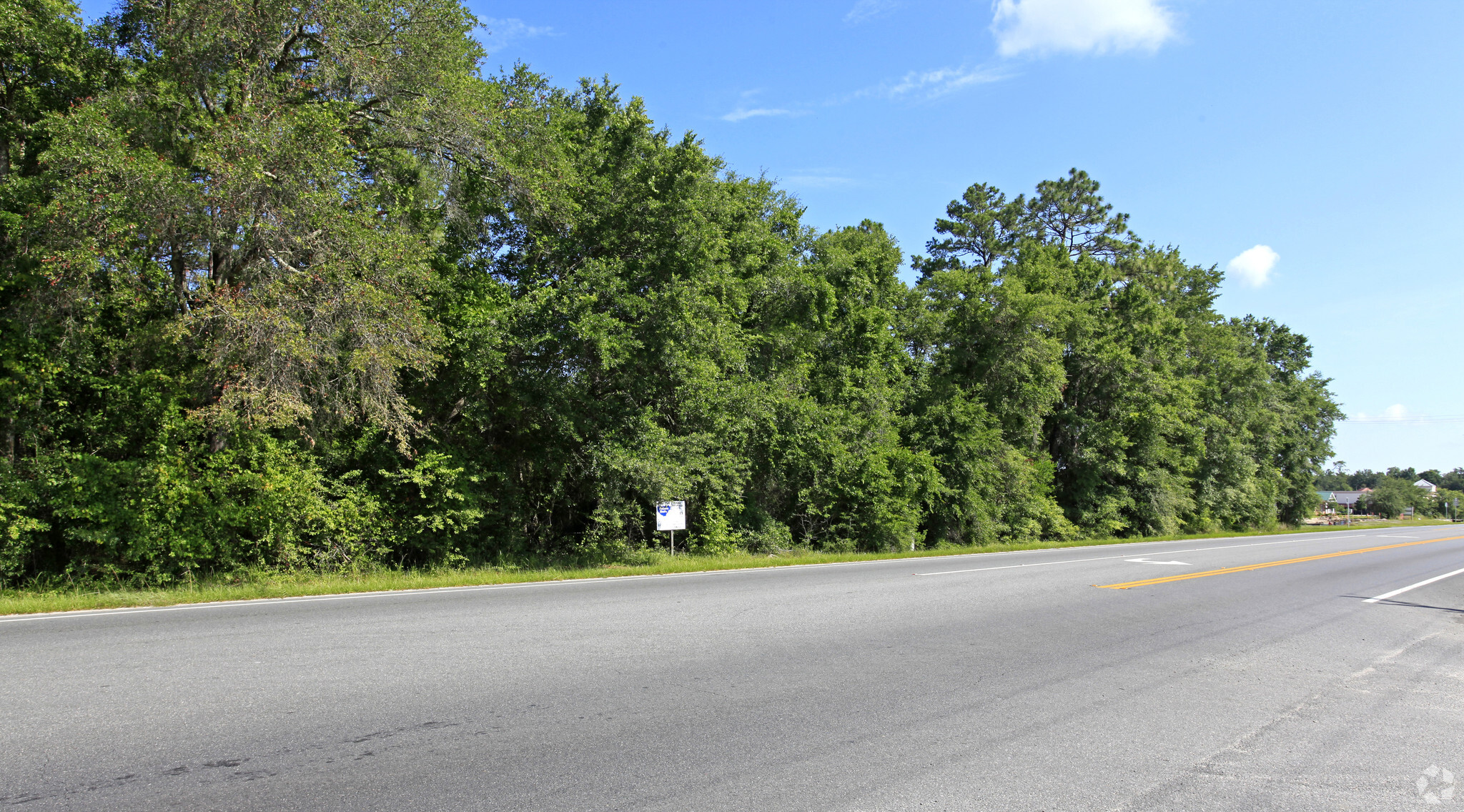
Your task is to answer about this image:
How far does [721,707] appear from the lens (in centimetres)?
532

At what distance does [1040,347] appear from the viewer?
29.3 metres

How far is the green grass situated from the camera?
32.3 feet

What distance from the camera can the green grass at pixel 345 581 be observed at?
9.86 metres

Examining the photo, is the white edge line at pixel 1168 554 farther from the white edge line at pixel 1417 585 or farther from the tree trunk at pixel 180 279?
the tree trunk at pixel 180 279

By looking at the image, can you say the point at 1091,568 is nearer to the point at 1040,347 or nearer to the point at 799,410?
the point at 799,410

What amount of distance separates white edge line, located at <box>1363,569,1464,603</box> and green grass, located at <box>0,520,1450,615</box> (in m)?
9.15

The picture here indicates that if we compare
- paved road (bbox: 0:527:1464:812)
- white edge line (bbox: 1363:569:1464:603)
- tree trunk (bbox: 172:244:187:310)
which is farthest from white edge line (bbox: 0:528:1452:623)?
tree trunk (bbox: 172:244:187:310)

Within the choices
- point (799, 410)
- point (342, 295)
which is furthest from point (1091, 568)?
point (342, 295)

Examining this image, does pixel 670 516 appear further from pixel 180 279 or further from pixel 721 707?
pixel 721 707

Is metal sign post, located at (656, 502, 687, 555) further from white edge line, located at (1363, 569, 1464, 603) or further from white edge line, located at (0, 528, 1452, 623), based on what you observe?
white edge line, located at (1363, 569, 1464, 603)

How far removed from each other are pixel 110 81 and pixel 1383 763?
1941 centimetres

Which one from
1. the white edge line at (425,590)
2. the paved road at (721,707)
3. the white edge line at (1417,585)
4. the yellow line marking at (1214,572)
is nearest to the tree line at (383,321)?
the white edge line at (425,590)

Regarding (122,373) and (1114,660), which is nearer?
(1114,660)

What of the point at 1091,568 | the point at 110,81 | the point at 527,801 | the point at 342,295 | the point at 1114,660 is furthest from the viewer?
the point at 1091,568
